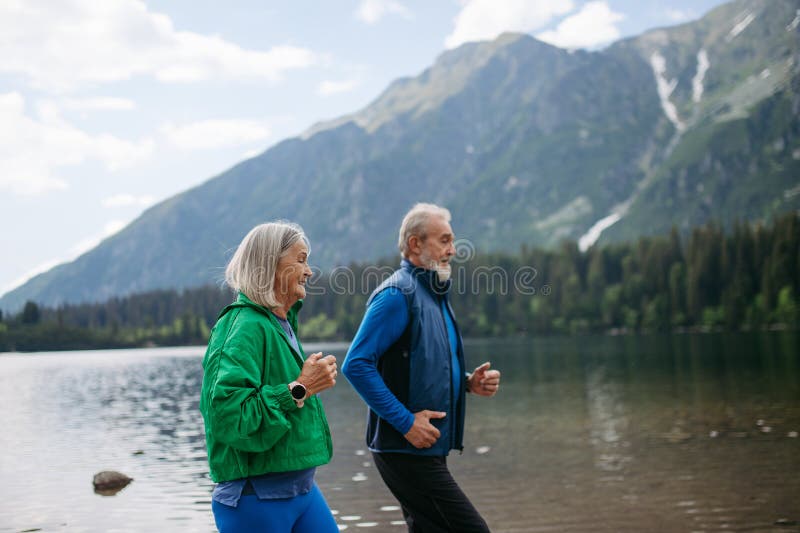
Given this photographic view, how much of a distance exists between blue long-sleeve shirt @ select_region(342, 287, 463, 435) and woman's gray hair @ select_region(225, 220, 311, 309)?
164cm

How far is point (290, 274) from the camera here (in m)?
5.70

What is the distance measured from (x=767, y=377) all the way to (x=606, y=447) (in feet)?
85.9

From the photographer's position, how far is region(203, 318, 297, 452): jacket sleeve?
4965mm

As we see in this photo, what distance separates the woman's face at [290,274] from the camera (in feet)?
18.6

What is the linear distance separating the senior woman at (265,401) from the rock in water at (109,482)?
16.1 metres

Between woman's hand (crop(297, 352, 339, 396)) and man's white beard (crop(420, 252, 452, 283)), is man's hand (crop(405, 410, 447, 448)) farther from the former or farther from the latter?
woman's hand (crop(297, 352, 339, 396))

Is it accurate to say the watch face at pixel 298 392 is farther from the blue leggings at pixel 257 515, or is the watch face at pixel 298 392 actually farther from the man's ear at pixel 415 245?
the man's ear at pixel 415 245

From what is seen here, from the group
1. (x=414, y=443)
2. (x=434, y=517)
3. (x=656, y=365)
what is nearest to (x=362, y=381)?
(x=414, y=443)

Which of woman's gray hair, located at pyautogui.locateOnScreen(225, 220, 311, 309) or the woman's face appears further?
the woman's face

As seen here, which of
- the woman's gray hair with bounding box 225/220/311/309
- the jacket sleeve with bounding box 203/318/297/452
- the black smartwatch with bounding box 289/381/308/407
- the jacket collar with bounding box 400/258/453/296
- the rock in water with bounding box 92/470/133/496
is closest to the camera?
the jacket sleeve with bounding box 203/318/297/452

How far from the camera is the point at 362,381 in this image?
702cm

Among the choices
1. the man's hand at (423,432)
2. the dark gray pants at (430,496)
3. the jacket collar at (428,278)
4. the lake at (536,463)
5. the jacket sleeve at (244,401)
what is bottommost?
the lake at (536,463)

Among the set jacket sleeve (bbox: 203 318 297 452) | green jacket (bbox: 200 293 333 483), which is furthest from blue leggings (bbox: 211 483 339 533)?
jacket sleeve (bbox: 203 318 297 452)

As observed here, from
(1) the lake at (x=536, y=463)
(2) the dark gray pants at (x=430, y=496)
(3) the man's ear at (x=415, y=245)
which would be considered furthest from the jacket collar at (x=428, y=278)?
(1) the lake at (x=536, y=463)
